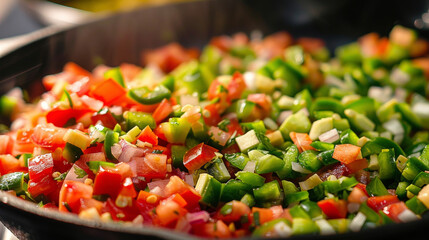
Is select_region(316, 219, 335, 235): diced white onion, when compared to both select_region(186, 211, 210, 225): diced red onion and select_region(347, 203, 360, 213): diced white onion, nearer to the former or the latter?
select_region(347, 203, 360, 213): diced white onion

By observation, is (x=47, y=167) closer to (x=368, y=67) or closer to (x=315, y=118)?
(x=315, y=118)

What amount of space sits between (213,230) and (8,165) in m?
0.96

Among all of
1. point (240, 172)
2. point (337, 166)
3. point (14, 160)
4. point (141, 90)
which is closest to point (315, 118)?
point (337, 166)

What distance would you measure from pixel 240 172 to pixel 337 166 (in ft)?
1.35

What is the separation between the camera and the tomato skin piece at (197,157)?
5.70 feet

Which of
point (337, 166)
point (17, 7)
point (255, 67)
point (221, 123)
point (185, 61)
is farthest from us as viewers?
point (17, 7)

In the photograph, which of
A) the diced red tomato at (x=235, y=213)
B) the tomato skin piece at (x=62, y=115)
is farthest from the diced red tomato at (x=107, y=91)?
the diced red tomato at (x=235, y=213)

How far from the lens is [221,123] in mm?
1959

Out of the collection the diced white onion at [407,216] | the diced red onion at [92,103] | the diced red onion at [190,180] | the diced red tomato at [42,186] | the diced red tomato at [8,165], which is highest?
the diced red onion at [92,103]

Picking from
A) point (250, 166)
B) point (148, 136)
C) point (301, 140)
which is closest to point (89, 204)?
point (148, 136)

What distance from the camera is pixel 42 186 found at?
165 cm

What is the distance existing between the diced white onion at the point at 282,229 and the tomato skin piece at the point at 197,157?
0.45 meters

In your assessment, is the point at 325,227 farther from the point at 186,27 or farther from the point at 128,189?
the point at 186,27

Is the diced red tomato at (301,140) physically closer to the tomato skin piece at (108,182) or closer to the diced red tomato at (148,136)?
the diced red tomato at (148,136)
